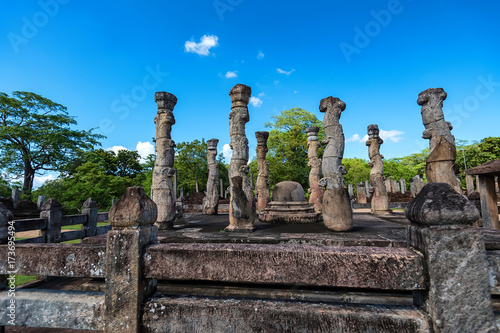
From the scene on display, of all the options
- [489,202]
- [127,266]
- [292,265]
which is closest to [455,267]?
[292,265]

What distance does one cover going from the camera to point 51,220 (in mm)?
6457

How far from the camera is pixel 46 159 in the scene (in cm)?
2447

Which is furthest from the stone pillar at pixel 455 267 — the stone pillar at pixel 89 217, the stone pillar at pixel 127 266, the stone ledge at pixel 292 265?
the stone pillar at pixel 89 217

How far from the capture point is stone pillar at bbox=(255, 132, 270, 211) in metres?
10.6

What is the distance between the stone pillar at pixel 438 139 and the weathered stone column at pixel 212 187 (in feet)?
29.7

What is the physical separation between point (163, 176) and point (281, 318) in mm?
5272

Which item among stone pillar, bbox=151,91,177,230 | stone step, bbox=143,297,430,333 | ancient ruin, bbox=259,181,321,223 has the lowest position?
stone step, bbox=143,297,430,333

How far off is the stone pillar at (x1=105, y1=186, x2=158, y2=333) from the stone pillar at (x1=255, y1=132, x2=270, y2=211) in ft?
27.9

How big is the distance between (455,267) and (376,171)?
897 centimetres

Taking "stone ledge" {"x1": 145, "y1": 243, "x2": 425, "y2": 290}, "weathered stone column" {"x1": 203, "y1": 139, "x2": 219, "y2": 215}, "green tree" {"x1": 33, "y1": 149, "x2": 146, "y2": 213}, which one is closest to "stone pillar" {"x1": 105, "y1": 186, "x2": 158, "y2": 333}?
"stone ledge" {"x1": 145, "y1": 243, "x2": 425, "y2": 290}

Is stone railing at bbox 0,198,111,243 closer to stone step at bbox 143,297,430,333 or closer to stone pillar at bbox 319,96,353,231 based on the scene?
stone step at bbox 143,297,430,333

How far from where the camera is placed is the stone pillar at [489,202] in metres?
5.95

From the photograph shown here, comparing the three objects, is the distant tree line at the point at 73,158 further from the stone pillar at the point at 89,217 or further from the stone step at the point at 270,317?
the stone step at the point at 270,317

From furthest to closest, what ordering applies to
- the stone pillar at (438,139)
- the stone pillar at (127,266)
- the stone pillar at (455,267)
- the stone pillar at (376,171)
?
the stone pillar at (376,171)
the stone pillar at (438,139)
the stone pillar at (127,266)
the stone pillar at (455,267)
